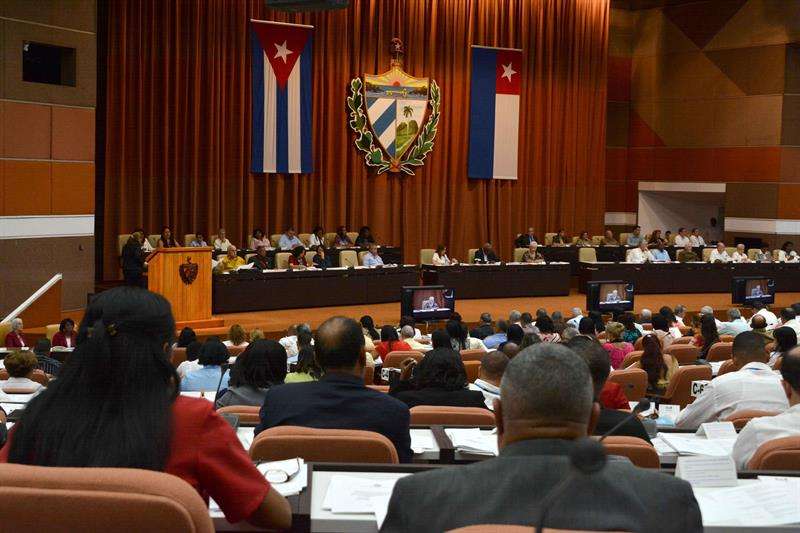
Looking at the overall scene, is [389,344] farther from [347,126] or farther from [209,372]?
[347,126]

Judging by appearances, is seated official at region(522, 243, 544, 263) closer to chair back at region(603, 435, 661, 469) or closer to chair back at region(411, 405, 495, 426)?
chair back at region(411, 405, 495, 426)

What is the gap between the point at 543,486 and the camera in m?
1.63

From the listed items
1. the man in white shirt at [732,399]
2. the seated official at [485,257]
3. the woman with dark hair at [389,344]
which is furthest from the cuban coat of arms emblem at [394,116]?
the man in white shirt at [732,399]

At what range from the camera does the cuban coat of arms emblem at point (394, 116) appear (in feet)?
60.1

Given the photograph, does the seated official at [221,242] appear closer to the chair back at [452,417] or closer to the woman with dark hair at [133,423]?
the chair back at [452,417]

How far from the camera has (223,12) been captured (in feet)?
54.5

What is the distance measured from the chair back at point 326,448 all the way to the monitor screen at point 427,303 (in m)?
10.0

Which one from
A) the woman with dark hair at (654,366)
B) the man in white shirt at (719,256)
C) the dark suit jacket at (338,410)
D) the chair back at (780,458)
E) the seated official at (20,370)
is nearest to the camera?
the chair back at (780,458)

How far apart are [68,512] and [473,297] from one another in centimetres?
1501

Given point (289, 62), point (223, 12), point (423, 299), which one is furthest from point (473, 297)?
point (223, 12)

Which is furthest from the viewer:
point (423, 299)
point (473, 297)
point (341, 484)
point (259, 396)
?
point (473, 297)

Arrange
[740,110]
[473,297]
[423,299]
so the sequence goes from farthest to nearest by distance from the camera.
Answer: [740,110] → [473,297] → [423,299]

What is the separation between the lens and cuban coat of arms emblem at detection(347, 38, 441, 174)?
18312 millimetres

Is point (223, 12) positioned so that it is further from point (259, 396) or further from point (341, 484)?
point (341, 484)
